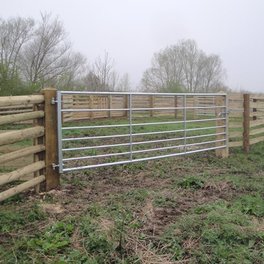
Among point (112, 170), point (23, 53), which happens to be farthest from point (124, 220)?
point (23, 53)

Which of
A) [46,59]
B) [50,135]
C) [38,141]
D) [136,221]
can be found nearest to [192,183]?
[136,221]

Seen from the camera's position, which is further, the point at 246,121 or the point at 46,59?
the point at 46,59

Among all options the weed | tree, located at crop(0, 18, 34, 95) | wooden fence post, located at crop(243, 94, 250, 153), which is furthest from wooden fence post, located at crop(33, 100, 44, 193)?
tree, located at crop(0, 18, 34, 95)

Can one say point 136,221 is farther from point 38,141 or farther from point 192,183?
point 192,183

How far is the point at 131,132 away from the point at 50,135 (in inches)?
71.3

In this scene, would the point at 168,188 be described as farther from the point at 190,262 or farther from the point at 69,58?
the point at 69,58

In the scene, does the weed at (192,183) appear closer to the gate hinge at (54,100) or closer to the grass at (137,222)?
the grass at (137,222)

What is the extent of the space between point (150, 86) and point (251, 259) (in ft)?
137

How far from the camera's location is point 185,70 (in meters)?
47.7

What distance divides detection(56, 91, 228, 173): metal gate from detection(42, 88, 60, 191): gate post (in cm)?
7

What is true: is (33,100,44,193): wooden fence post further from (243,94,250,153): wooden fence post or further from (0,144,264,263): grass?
(243,94,250,153): wooden fence post

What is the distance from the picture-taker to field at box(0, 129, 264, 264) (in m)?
3.26

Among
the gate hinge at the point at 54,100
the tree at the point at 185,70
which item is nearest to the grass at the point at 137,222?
the gate hinge at the point at 54,100

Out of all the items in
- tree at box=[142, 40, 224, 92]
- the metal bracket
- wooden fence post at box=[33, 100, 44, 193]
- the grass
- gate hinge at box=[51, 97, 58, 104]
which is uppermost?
tree at box=[142, 40, 224, 92]
